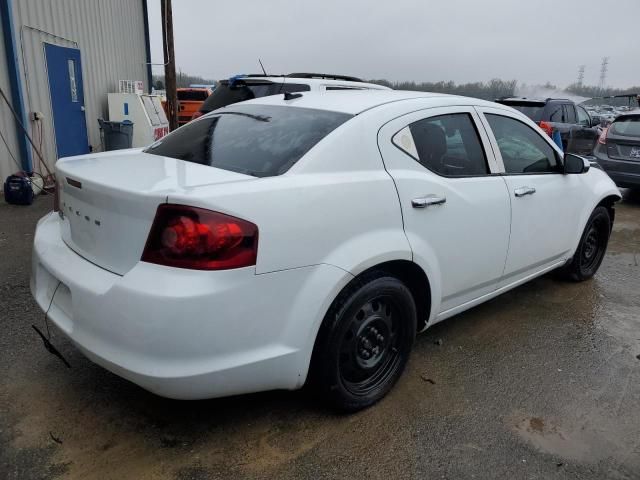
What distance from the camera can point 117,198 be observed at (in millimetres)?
2232

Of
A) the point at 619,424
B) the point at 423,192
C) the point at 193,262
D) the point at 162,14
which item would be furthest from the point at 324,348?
the point at 162,14

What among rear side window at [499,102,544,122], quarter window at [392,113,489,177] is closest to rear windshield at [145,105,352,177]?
quarter window at [392,113,489,177]

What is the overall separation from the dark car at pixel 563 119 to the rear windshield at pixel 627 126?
1643 mm


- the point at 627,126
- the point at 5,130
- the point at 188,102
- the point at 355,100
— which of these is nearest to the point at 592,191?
the point at 355,100

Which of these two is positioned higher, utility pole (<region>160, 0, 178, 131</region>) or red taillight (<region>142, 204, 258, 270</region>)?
utility pole (<region>160, 0, 178, 131</region>)

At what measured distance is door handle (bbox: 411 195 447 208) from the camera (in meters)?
2.77

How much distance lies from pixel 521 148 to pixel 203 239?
2.64 meters

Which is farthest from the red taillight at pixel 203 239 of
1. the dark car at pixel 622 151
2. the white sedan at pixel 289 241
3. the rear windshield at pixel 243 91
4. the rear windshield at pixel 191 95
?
the rear windshield at pixel 191 95

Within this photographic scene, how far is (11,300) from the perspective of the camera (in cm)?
390

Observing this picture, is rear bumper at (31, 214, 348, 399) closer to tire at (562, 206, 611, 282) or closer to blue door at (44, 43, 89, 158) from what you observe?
tire at (562, 206, 611, 282)

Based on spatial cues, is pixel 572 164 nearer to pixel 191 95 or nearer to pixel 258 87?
pixel 258 87

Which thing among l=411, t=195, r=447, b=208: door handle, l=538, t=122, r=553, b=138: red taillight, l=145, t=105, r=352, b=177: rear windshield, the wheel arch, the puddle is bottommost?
the puddle

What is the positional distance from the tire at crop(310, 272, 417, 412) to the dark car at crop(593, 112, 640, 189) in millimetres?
7522

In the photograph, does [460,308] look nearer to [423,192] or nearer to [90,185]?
[423,192]
